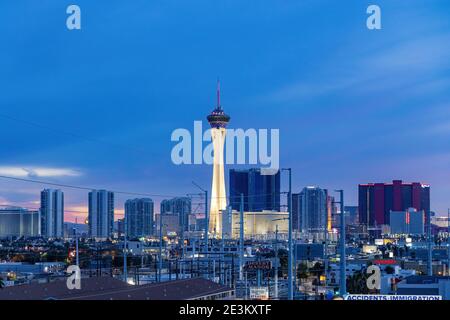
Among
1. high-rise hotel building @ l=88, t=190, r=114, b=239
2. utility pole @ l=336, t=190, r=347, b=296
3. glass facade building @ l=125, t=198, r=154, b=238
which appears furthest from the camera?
glass facade building @ l=125, t=198, r=154, b=238

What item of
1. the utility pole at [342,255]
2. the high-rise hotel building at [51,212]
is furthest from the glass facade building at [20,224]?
the utility pole at [342,255]

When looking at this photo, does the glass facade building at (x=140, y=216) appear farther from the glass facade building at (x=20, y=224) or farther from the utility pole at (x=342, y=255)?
the utility pole at (x=342, y=255)

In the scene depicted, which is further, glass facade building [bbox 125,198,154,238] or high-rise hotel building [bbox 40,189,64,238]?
glass facade building [bbox 125,198,154,238]

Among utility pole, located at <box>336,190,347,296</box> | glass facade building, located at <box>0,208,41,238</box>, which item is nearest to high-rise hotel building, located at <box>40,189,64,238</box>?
glass facade building, located at <box>0,208,41,238</box>

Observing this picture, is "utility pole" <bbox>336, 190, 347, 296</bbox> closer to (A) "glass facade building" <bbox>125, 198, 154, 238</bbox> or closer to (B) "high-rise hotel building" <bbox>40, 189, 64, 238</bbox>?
(B) "high-rise hotel building" <bbox>40, 189, 64, 238</bbox>

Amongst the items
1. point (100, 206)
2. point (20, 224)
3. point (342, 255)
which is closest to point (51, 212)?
point (100, 206)

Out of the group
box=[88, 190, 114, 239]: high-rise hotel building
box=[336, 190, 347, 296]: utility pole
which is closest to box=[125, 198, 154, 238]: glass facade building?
box=[88, 190, 114, 239]: high-rise hotel building

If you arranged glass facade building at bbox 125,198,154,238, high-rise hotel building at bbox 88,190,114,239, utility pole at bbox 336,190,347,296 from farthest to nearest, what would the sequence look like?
glass facade building at bbox 125,198,154,238 → high-rise hotel building at bbox 88,190,114,239 → utility pole at bbox 336,190,347,296

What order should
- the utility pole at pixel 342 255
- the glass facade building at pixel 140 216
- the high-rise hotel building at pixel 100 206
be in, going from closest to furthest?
the utility pole at pixel 342 255 < the high-rise hotel building at pixel 100 206 < the glass facade building at pixel 140 216

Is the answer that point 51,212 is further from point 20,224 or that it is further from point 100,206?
point 20,224

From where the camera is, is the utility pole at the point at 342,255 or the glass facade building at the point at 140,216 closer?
the utility pole at the point at 342,255

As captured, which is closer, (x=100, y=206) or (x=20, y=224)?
(x=100, y=206)
